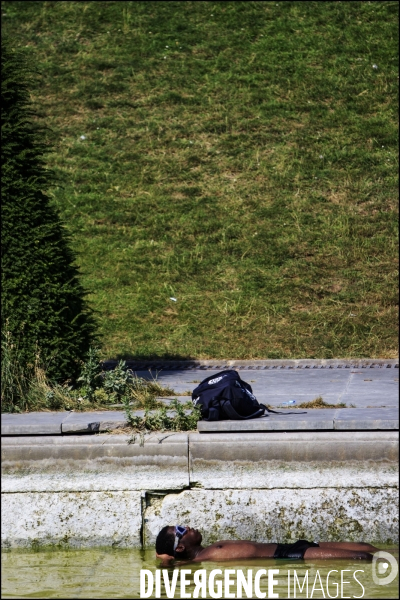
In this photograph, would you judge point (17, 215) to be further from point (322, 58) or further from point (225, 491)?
point (322, 58)

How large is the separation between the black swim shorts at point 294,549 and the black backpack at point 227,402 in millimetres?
893

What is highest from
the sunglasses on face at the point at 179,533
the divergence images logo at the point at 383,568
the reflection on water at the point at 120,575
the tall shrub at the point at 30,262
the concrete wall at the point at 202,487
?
the tall shrub at the point at 30,262

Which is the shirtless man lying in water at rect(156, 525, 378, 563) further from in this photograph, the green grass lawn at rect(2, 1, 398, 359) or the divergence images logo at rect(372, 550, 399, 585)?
the green grass lawn at rect(2, 1, 398, 359)

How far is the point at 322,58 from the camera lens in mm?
18031

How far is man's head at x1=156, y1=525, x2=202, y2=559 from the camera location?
5523 mm

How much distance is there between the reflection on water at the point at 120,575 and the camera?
5.23 metres

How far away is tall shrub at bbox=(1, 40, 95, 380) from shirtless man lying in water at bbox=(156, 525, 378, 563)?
1.98m

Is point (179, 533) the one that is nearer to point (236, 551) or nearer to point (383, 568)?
point (236, 551)

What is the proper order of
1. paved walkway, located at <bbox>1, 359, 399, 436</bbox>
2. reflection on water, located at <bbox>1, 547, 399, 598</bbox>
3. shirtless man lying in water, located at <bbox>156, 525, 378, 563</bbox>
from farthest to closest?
paved walkway, located at <bbox>1, 359, 399, 436</bbox> → shirtless man lying in water, located at <bbox>156, 525, 378, 563</bbox> → reflection on water, located at <bbox>1, 547, 399, 598</bbox>

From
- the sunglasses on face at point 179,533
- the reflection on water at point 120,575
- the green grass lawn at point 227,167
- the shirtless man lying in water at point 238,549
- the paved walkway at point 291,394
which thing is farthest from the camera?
the green grass lawn at point 227,167

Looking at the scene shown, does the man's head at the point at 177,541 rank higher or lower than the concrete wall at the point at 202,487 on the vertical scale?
lower

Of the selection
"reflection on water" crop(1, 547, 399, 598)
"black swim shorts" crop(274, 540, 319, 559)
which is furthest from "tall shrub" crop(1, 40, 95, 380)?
"black swim shorts" crop(274, 540, 319, 559)

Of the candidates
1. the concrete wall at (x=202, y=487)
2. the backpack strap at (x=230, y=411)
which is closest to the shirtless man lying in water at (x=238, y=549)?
the concrete wall at (x=202, y=487)

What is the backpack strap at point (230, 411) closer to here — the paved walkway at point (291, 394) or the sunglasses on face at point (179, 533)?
the paved walkway at point (291, 394)
